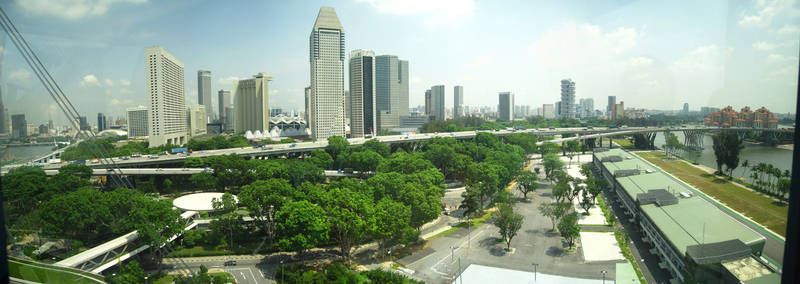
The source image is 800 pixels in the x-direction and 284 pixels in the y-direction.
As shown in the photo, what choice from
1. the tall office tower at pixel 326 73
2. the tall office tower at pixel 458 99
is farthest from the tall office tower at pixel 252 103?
the tall office tower at pixel 458 99

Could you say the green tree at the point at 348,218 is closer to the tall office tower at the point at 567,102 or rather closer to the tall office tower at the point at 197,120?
the tall office tower at the point at 197,120

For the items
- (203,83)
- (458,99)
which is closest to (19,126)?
(203,83)

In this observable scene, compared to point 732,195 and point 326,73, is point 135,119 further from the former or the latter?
point 326,73

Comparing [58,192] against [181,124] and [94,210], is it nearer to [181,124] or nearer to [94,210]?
[94,210]

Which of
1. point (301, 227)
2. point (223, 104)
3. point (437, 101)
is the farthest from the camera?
point (437, 101)

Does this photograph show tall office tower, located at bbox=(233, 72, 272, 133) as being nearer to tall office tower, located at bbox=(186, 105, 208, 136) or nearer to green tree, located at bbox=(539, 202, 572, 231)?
tall office tower, located at bbox=(186, 105, 208, 136)

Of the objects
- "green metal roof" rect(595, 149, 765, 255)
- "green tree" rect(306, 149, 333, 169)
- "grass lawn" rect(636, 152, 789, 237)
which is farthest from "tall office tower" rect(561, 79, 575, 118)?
"grass lawn" rect(636, 152, 789, 237)

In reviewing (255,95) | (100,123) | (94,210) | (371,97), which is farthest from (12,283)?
(255,95)
